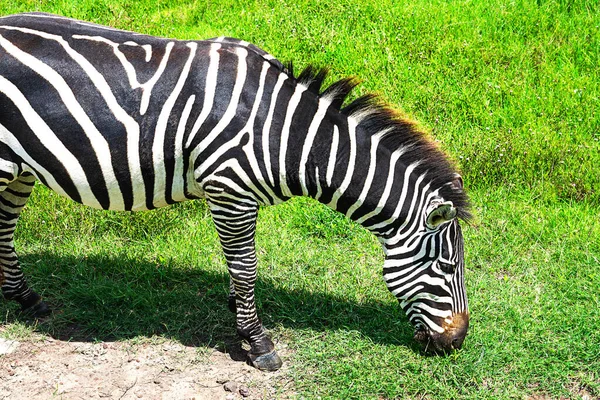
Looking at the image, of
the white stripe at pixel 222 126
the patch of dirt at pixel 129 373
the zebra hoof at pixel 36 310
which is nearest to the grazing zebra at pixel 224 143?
the white stripe at pixel 222 126

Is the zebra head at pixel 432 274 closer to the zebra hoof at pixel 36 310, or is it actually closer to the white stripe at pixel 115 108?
the white stripe at pixel 115 108

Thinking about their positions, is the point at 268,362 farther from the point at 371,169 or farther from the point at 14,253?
the point at 14,253

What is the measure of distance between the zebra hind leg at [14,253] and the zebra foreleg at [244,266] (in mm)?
1569

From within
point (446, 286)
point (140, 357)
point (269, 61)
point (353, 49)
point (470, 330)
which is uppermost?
point (269, 61)

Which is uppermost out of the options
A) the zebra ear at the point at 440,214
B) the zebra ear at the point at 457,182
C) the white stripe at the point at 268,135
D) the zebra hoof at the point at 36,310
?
the white stripe at the point at 268,135

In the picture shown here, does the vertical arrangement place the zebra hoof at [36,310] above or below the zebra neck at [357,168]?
below

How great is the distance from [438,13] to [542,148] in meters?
2.80

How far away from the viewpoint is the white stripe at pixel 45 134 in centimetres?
464

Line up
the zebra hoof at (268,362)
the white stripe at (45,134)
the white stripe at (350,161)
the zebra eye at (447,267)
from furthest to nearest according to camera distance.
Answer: the zebra hoof at (268,362) → the zebra eye at (447,267) → the white stripe at (350,161) → the white stripe at (45,134)

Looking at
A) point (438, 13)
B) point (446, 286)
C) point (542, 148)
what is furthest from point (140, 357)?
point (438, 13)

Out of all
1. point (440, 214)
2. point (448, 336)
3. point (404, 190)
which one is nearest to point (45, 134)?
point (404, 190)

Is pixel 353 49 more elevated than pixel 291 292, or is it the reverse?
pixel 353 49

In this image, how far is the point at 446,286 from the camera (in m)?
4.89

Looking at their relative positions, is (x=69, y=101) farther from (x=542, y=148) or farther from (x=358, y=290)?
(x=542, y=148)
